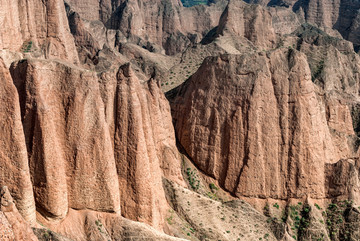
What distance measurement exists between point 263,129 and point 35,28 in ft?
76.2

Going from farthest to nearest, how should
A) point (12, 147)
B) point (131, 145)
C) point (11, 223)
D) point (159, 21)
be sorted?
1. point (159, 21)
2. point (131, 145)
3. point (12, 147)
4. point (11, 223)

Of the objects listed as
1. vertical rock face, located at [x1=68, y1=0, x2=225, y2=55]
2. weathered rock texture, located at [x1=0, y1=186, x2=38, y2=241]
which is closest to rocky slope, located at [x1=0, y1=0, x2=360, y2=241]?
weathered rock texture, located at [x1=0, y1=186, x2=38, y2=241]

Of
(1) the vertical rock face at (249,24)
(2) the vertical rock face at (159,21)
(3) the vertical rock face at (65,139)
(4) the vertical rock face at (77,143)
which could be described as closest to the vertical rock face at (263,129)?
(4) the vertical rock face at (77,143)

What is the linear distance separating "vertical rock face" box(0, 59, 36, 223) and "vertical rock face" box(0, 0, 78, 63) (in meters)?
17.6

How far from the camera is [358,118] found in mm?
58750

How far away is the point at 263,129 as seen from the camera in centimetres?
4350

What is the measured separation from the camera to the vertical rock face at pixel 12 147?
91.8ft

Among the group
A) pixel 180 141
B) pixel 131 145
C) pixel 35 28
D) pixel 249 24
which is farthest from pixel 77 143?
pixel 249 24

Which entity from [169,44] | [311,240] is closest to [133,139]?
[311,240]

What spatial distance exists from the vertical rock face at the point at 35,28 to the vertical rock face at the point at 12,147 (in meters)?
17.6

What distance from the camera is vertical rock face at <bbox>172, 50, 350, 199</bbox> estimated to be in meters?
43.4

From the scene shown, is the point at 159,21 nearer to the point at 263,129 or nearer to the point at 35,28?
the point at 35,28

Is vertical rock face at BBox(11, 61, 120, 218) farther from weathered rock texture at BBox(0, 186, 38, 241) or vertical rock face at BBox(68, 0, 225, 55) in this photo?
vertical rock face at BBox(68, 0, 225, 55)

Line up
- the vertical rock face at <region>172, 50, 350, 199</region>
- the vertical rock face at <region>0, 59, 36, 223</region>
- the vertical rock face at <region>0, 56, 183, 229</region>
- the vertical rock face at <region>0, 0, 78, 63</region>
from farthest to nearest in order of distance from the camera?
the vertical rock face at <region>0, 0, 78, 63</region> < the vertical rock face at <region>172, 50, 350, 199</region> < the vertical rock face at <region>0, 56, 183, 229</region> < the vertical rock face at <region>0, 59, 36, 223</region>
